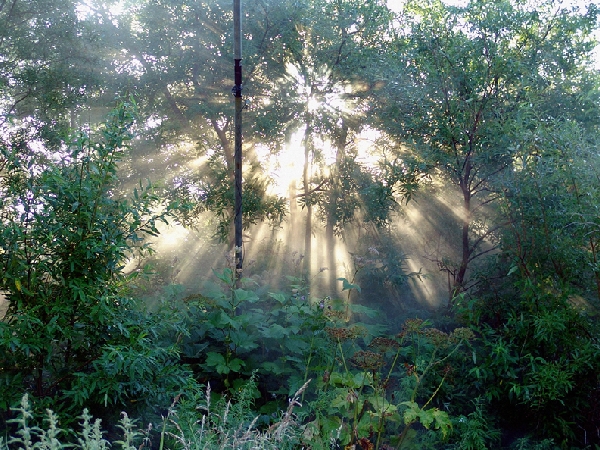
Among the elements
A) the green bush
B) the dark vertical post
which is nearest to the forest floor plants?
the green bush

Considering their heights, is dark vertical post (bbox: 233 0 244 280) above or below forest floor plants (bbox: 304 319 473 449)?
above

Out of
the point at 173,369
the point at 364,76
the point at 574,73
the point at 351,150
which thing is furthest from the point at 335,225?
the point at 173,369

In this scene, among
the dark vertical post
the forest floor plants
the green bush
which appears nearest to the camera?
the forest floor plants

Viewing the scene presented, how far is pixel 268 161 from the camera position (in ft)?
33.7

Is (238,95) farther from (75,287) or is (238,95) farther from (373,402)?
(373,402)

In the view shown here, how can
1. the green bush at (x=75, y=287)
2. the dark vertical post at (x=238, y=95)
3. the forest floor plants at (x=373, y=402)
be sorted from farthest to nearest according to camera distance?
the dark vertical post at (x=238, y=95)
the green bush at (x=75, y=287)
the forest floor plants at (x=373, y=402)

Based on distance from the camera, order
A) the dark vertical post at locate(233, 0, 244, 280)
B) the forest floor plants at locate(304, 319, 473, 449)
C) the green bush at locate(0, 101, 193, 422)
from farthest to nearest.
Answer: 1. the dark vertical post at locate(233, 0, 244, 280)
2. the green bush at locate(0, 101, 193, 422)
3. the forest floor plants at locate(304, 319, 473, 449)

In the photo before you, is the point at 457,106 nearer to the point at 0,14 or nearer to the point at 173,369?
the point at 173,369

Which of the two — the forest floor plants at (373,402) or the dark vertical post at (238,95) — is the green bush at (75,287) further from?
the dark vertical post at (238,95)

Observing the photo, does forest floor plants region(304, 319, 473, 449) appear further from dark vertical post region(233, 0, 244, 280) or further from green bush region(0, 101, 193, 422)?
dark vertical post region(233, 0, 244, 280)

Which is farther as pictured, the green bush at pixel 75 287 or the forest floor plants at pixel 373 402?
the green bush at pixel 75 287

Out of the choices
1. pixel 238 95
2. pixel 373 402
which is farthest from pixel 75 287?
pixel 238 95

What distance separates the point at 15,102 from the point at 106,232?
5615 millimetres

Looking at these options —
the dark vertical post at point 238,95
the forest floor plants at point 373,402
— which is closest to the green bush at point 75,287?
the forest floor plants at point 373,402
